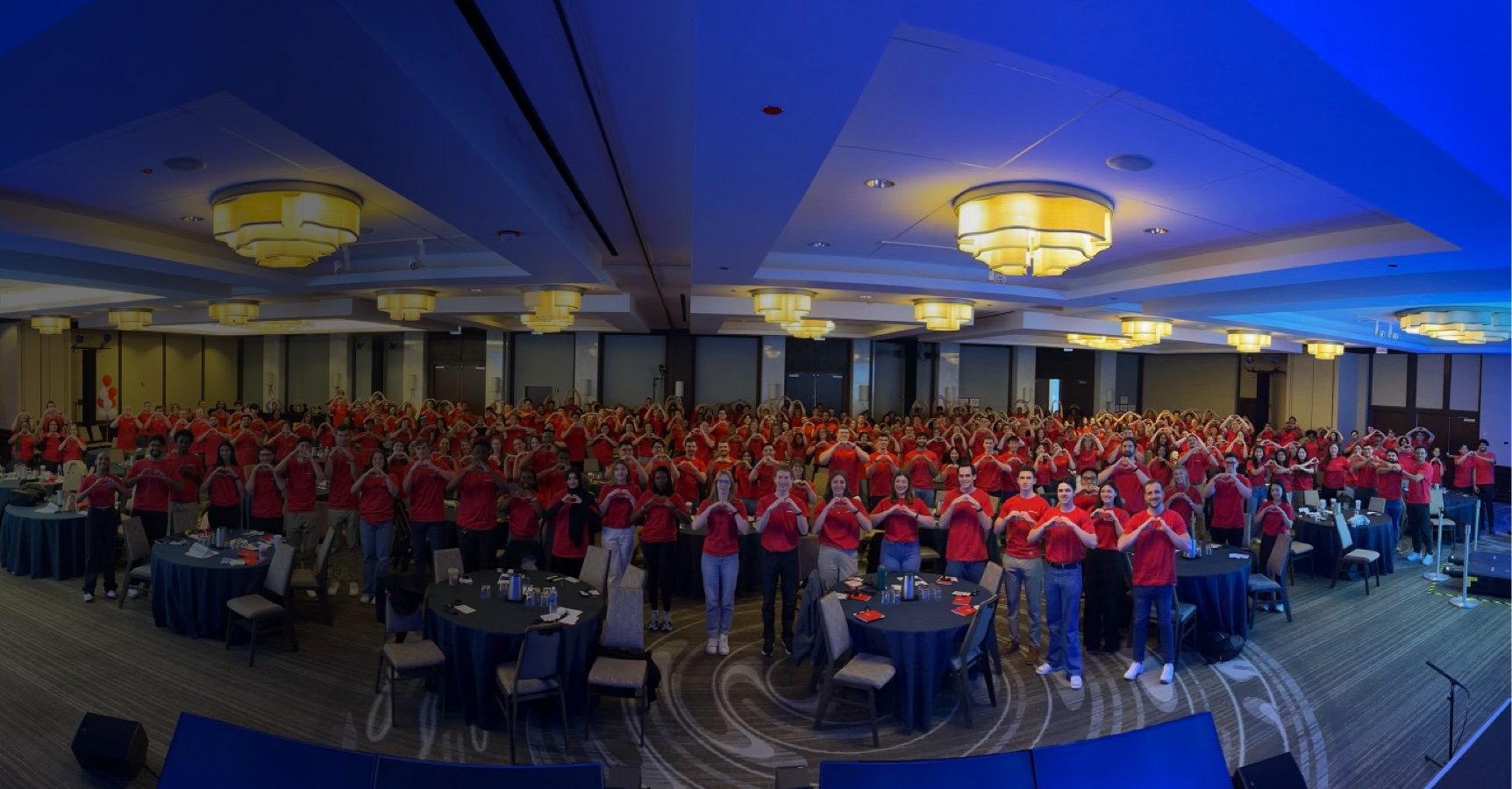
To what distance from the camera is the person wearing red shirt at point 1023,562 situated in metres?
7.04

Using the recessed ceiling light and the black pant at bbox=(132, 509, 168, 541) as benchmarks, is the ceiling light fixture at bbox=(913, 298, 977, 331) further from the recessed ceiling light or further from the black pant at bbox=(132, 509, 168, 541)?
the black pant at bbox=(132, 509, 168, 541)

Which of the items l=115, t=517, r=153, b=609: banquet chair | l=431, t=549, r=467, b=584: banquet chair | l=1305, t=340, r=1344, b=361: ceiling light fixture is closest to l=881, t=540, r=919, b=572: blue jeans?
l=431, t=549, r=467, b=584: banquet chair

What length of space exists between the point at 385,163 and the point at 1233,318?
1310cm

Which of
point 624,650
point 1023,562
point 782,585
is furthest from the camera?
point 782,585

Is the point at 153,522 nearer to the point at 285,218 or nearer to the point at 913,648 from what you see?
the point at 285,218

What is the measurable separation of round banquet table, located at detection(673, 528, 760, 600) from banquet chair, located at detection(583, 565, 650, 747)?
8.95 feet

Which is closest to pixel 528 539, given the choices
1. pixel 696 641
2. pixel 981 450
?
pixel 696 641

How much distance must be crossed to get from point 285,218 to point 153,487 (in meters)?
5.16

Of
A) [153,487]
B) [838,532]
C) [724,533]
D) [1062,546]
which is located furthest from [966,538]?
[153,487]

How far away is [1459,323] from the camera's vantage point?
1111 centimetres

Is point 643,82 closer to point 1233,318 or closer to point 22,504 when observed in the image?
point 22,504

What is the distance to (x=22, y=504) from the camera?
978 centimetres

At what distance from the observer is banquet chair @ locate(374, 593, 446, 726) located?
221 inches

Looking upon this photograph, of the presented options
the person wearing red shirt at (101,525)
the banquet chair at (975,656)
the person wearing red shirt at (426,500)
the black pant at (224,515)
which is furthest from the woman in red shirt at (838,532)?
the person wearing red shirt at (101,525)
